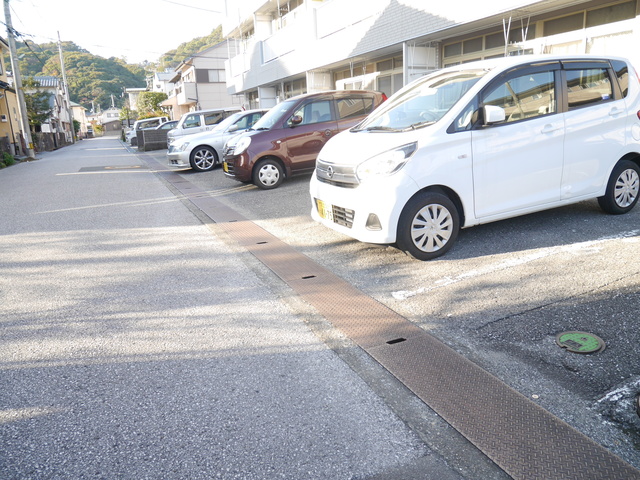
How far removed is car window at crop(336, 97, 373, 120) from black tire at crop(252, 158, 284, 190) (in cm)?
164

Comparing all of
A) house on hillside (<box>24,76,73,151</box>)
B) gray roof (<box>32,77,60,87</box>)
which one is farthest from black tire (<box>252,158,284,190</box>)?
gray roof (<box>32,77,60,87</box>)

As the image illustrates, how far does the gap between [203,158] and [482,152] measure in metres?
10.2

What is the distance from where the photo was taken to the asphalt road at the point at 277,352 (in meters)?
2.24

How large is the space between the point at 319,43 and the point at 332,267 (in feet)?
48.6

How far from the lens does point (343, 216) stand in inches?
190

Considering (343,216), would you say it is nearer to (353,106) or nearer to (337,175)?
(337,175)

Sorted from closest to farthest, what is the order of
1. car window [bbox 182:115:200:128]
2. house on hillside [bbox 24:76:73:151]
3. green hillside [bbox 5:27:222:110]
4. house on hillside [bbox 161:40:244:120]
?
car window [bbox 182:115:200:128] < house on hillside [bbox 24:76:73:151] < house on hillside [bbox 161:40:244:120] < green hillside [bbox 5:27:222:110]

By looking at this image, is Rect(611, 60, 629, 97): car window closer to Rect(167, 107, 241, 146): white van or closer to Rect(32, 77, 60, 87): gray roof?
Rect(167, 107, 241, 146): white van

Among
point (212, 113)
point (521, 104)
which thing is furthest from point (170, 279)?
point (212, 113)

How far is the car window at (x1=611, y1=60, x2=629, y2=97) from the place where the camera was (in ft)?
17.7

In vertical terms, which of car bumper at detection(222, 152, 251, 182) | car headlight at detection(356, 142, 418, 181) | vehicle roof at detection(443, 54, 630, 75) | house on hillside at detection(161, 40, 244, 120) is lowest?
car bumper at detection(222, 152, 251, 182)

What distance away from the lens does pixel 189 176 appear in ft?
43.1

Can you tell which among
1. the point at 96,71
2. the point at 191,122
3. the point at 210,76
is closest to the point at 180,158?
the point at 191,122

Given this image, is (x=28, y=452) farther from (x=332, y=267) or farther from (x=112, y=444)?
(x=332, y=267)
